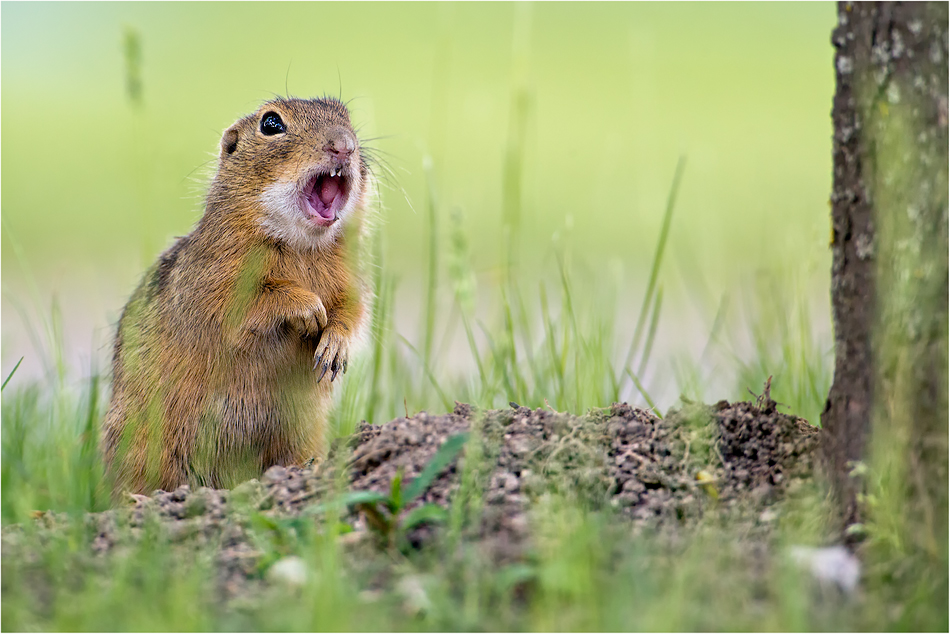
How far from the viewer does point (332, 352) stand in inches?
165

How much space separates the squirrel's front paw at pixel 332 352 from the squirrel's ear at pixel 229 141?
123 cm

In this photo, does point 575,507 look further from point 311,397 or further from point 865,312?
point 311,397

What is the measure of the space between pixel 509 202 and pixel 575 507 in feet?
6.59

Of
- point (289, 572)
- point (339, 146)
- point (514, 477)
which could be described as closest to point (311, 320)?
point (339, 146)

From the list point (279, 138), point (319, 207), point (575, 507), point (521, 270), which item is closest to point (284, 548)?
point (575, 507)

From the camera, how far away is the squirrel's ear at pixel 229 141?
4895 mm

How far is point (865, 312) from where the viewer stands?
277 centimetres

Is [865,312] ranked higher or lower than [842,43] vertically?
lower

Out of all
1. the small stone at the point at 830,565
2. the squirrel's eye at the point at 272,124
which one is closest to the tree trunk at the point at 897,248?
the small stone at the point at 830,565

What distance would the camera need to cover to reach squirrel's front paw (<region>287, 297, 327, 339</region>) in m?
4.20

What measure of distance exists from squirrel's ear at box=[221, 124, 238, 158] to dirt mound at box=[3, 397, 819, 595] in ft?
6.69

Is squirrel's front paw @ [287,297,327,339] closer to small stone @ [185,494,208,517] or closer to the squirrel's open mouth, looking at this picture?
the squirrel's open mouth

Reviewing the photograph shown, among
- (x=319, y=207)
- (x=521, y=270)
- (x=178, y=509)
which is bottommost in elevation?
(x=178, y=509)

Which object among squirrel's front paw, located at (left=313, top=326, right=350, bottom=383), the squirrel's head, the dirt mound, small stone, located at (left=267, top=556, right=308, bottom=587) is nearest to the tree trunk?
the dirt mound
